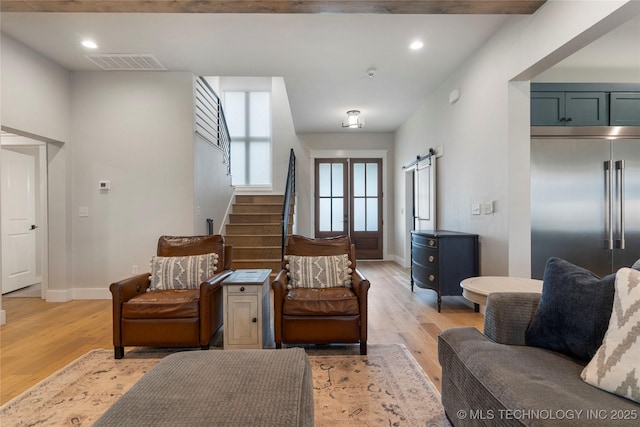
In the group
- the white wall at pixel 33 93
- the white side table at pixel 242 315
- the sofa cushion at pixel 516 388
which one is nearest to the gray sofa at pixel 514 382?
the sofa cushion at pixel 516 388

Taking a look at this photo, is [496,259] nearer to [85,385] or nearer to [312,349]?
[312,349]

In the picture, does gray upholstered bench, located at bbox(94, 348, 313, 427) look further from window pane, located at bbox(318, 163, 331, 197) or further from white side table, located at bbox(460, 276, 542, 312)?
window pane, located at bbox(318, 163, 331, 197)

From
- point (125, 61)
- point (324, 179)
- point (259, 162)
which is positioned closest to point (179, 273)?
point (125, 61)

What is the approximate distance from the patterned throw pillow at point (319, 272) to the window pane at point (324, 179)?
4512 mm

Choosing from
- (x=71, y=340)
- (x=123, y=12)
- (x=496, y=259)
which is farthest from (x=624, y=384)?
(x=123, y=12)

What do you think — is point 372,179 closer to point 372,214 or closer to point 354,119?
point 372,214

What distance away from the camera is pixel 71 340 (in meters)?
2.91

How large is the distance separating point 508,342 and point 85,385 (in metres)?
2.62

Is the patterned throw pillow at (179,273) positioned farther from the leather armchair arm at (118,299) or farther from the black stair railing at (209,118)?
the black stair railing at (209,118)

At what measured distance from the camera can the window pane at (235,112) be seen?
7.72 meters

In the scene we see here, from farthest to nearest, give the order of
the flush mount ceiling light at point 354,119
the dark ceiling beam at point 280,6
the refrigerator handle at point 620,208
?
the flush mount ceiling light at point 354,119 < the refrigerator handle at point 620,208 < the dark ceiling beam at point 280,6

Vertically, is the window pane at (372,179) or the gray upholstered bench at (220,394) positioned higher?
the window pane at (372,179)

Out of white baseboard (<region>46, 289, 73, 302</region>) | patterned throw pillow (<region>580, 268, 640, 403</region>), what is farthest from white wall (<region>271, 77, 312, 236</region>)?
patterned throw pillow (<region>580, 268, 640, 403</region>)

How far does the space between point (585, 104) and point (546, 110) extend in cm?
46
